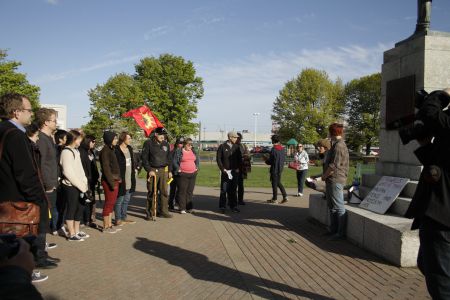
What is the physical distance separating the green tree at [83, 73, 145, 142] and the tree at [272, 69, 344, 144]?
19.1 m

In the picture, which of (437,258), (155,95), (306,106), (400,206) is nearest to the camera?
(437,258)

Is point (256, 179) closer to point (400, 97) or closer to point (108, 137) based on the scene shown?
point (108, 137)

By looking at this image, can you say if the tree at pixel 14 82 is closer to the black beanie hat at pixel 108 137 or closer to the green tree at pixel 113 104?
the green tree at pixel 113 104

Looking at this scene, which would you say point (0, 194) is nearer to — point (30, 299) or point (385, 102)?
point (30, 299)

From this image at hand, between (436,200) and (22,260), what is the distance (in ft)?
9.25

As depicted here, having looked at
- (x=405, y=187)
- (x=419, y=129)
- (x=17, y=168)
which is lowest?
(x=405, y=187)

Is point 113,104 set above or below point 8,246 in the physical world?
above

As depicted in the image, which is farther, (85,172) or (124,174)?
(124,174)

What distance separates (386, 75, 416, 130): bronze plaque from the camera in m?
6.48

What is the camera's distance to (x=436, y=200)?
2908mm

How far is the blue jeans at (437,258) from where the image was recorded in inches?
112

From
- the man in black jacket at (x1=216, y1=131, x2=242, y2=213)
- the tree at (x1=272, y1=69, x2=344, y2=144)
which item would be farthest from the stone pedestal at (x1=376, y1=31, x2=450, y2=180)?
the tree at (x1=272, y1=69, x2=344, y2=144)

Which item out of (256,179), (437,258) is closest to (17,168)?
(437,258)

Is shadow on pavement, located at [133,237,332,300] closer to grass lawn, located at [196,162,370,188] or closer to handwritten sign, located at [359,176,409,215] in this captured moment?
handwritten sign, located at [359,176,409,215]
